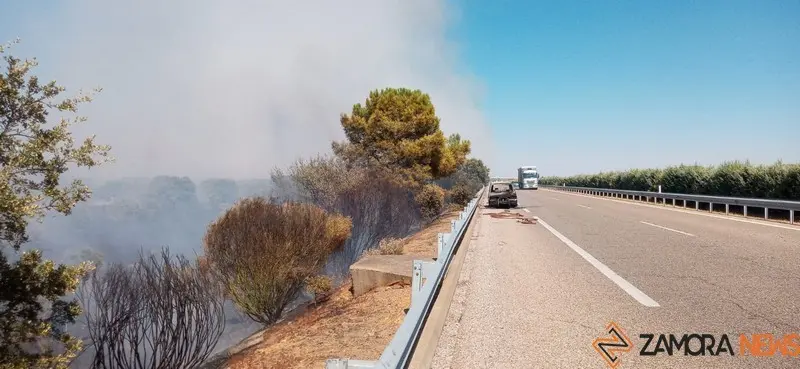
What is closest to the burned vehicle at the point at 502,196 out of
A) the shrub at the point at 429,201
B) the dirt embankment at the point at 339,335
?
the shrub at the point at 429,201

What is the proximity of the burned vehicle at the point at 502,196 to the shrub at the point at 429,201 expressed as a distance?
3225 mm

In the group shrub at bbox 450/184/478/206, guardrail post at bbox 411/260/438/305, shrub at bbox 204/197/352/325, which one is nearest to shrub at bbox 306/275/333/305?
shrub at bbox 204/197/352/325

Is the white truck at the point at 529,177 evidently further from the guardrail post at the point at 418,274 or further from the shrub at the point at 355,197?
the guardrail post at the point at 418,274

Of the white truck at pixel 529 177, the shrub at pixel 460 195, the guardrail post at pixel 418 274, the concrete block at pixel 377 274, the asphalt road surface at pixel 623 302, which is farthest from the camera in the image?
the white truck at pixel 529 177

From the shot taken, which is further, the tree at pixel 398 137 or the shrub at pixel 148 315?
the tree at pixel 398 137

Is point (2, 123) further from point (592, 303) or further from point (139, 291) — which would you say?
point (592, 303)

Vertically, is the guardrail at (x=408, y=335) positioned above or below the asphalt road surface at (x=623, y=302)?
above

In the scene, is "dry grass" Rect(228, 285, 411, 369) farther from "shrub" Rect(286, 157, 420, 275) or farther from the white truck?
the white truck

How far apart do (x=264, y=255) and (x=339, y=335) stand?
5320 millimetres

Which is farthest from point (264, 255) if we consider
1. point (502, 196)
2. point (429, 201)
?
point (502, 196)

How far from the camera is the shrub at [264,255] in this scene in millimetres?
10461

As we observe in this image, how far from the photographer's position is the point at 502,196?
26047 mm

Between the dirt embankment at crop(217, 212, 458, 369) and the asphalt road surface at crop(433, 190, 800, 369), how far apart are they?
36.5 inches

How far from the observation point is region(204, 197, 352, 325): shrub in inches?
412
